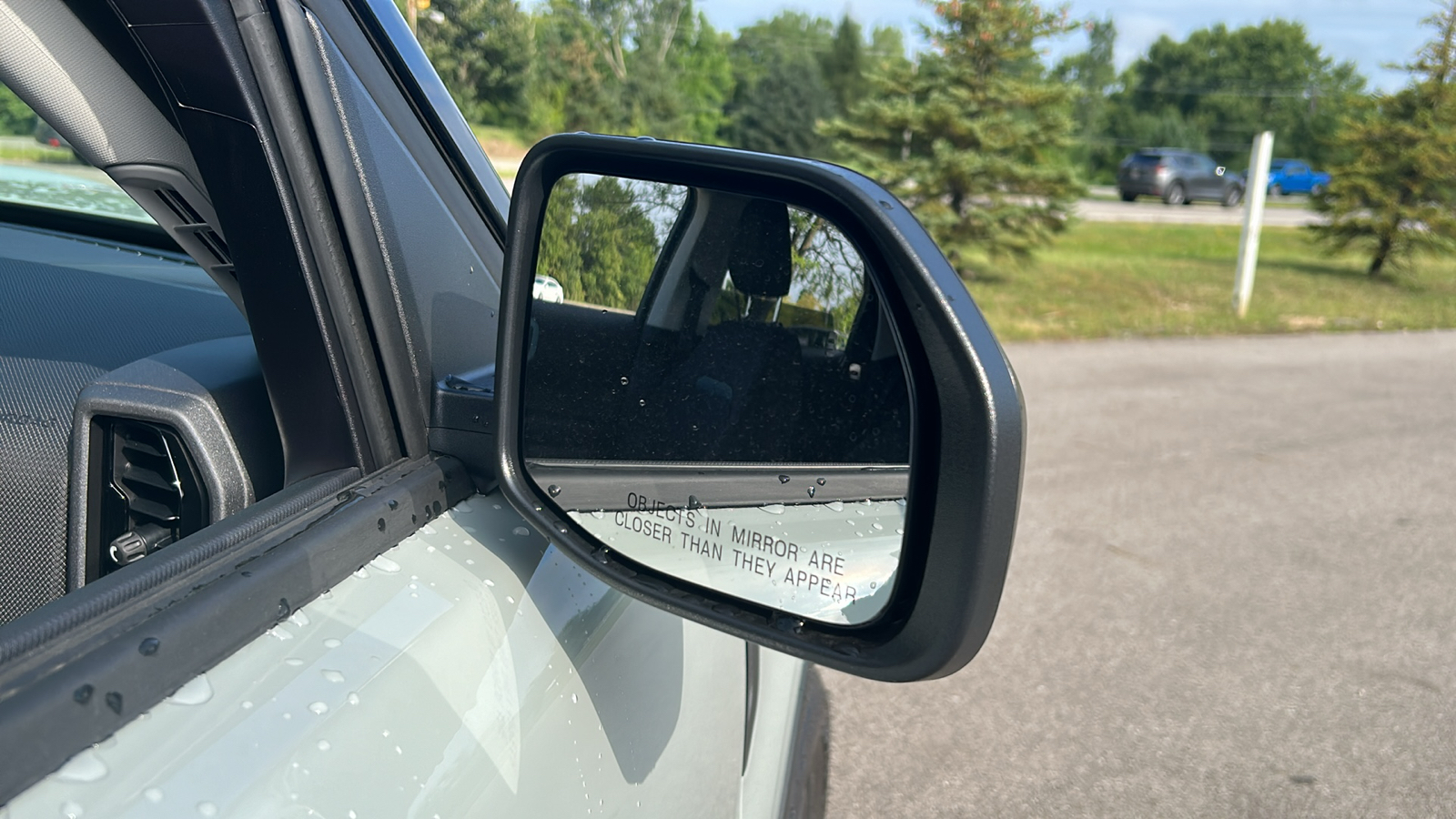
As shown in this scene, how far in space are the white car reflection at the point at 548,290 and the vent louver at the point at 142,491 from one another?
17.7 inches

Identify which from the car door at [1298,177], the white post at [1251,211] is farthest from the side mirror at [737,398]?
the car door at [1298,177]

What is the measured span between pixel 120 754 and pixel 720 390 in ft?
2.18

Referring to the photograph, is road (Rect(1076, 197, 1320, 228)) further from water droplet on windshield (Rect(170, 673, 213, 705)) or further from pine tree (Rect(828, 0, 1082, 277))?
water droplet on windshield (Rect(170, 673, 213, 705))

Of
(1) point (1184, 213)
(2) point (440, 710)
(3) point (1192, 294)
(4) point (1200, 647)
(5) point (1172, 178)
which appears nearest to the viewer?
(2) point (440, 710)

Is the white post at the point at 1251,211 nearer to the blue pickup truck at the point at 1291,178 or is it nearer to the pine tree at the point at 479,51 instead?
the pine tree at the point at 479,51

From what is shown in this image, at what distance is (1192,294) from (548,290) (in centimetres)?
1477

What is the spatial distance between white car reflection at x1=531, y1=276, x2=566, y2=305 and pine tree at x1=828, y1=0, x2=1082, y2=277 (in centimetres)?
1312

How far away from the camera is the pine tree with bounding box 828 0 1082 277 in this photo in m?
14.2

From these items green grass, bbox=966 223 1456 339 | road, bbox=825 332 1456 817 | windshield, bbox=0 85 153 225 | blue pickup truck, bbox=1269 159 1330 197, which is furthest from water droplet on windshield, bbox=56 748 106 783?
blue pickup truck, bbox=1269 159 1330 197

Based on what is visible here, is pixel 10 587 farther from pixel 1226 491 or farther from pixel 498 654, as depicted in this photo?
pixel 1226 491

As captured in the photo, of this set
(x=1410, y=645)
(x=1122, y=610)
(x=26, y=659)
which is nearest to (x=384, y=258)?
(x=26, y=659)

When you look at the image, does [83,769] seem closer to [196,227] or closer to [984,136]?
[196,227]

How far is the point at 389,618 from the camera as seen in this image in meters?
1.03

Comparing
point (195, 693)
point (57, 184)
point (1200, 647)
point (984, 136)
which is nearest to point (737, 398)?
point (195, 693)
